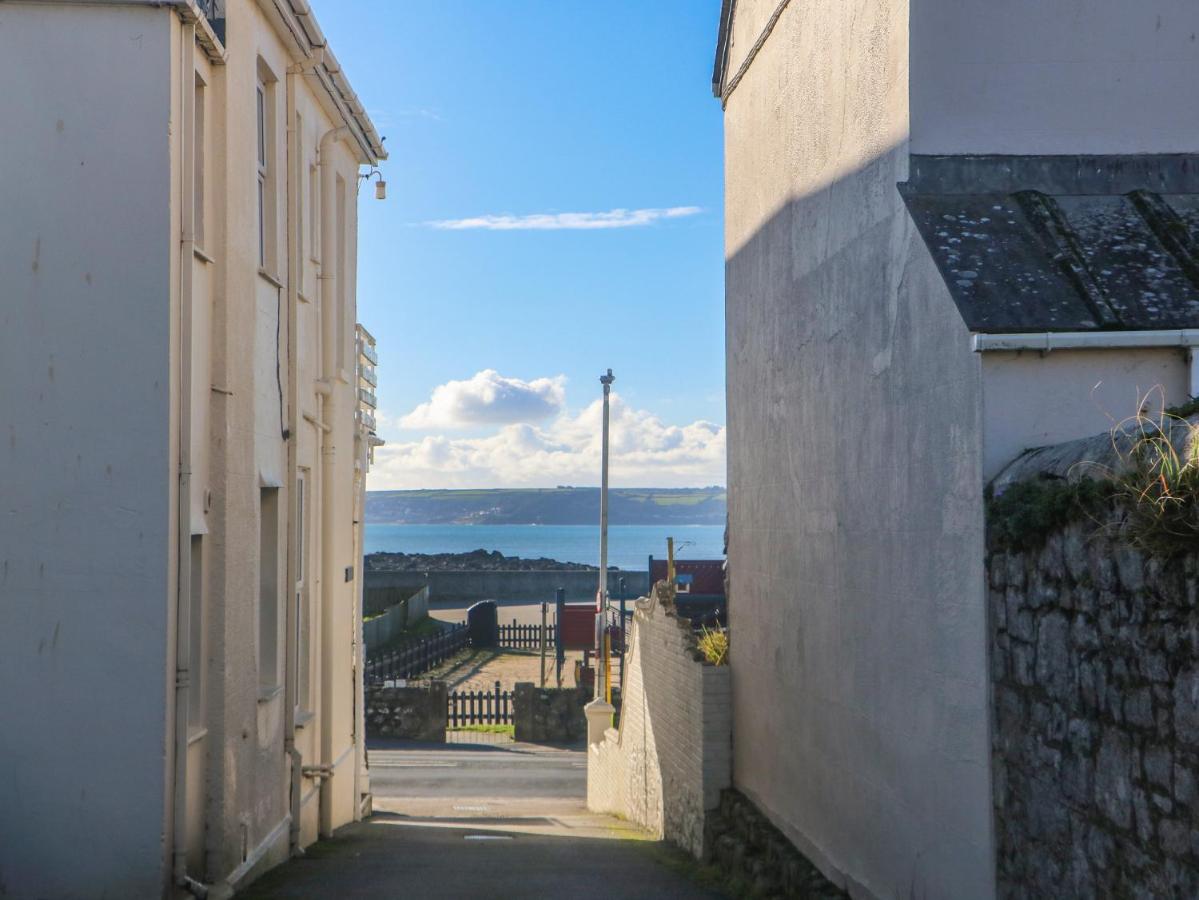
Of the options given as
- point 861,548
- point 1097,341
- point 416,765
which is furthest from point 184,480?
point 416,765

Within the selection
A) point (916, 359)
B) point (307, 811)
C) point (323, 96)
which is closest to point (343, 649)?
point (307, 811)

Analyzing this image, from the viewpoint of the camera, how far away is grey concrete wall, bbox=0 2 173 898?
26.2 feet

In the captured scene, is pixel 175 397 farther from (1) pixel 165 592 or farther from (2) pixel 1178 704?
(2) pixel 1178 704

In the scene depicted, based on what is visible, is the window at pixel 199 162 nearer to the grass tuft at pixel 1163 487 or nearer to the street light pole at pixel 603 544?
the grass tuft at pixel 1163 487

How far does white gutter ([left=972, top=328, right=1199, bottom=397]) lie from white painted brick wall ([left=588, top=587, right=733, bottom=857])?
24.4 feet

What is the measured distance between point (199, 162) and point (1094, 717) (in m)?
6.85

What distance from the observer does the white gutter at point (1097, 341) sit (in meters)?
6.80

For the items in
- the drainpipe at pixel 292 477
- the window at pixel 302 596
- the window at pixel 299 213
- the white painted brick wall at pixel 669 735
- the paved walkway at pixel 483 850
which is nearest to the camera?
the paved walkway at pixel 483 850

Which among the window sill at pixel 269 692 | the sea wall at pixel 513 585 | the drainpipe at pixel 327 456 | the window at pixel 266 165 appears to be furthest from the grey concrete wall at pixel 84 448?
the sea wall at pixel 513 585

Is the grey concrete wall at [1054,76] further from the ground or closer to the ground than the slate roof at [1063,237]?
further from the ground

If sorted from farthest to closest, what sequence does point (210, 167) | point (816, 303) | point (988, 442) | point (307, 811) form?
point (307, 811)
point (816, 303)
point (210, 167)
point (988, 442)

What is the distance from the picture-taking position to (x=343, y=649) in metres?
15.7

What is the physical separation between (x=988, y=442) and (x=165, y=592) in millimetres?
4804

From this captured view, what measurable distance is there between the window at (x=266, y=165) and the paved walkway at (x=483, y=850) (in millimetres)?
5187
